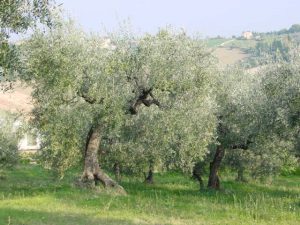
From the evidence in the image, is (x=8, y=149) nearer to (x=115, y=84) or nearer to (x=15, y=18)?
(x=115, y=84)

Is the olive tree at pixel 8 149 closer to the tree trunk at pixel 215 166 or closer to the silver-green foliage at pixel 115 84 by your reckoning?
the silver-green foliage at pixel 115 84

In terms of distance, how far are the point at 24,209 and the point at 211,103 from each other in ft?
43.4

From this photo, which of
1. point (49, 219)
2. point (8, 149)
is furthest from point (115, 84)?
point (8, 149)

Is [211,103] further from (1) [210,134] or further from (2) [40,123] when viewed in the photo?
(2) [40,123]

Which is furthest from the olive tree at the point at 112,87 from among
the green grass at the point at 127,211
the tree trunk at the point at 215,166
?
the tree trunk at the point at 215,166

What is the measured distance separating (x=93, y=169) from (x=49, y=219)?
30.0 ft

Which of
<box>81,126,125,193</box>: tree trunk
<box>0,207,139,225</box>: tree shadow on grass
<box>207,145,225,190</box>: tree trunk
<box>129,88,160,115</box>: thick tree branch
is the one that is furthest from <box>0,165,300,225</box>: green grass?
<box>207,145,225,190</box>: tree trunk

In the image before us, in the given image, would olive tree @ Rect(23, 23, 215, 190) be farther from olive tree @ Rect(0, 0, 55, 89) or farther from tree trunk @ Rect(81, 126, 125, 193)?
olive tree @ Rect(0, 0, 55, 89)

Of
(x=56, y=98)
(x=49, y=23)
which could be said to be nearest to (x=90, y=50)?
(x=56, y=98)

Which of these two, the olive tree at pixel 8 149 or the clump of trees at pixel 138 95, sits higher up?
the clump of trees at pixel 138 95

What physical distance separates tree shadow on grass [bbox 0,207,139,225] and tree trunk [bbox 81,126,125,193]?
24.2 feet

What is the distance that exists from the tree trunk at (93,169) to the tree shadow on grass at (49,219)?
7385 millimetres

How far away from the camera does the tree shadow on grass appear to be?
17.3m

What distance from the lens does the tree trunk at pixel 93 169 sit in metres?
26.8
